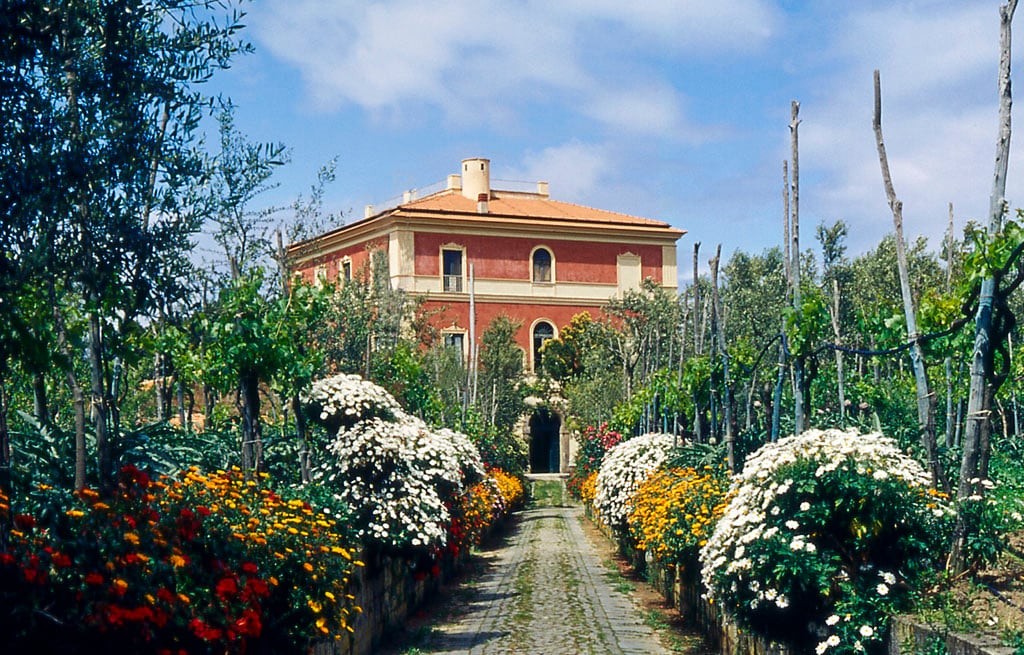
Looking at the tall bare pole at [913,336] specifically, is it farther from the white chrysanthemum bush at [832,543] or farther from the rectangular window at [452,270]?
the rectangular window at [452,270]

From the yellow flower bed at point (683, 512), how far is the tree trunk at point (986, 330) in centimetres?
240

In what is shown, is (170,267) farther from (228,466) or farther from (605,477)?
(605,477)

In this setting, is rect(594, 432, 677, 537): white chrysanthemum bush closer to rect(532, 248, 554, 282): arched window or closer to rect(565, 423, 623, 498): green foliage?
rect(565, 423, 623, 498): green foliage

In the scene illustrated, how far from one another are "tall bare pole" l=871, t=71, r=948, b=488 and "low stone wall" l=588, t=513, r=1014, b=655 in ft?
6.49

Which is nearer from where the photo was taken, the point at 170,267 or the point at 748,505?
the point at 170,267

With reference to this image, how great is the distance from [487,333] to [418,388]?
89.9 feet

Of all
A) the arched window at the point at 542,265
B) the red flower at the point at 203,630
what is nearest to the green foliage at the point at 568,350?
the arched window at the point at 542,265

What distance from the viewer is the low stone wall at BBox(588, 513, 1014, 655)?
5566mm

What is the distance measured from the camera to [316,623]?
695 centimetres

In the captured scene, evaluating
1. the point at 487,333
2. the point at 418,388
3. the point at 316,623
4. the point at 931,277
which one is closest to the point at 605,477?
the point at 418,388

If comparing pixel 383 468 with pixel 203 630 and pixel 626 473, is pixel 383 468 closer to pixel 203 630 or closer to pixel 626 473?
pixel 203 630

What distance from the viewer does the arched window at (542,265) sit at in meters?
51.4

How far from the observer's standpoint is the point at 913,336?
867 centimetres

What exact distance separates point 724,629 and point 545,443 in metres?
41.9
